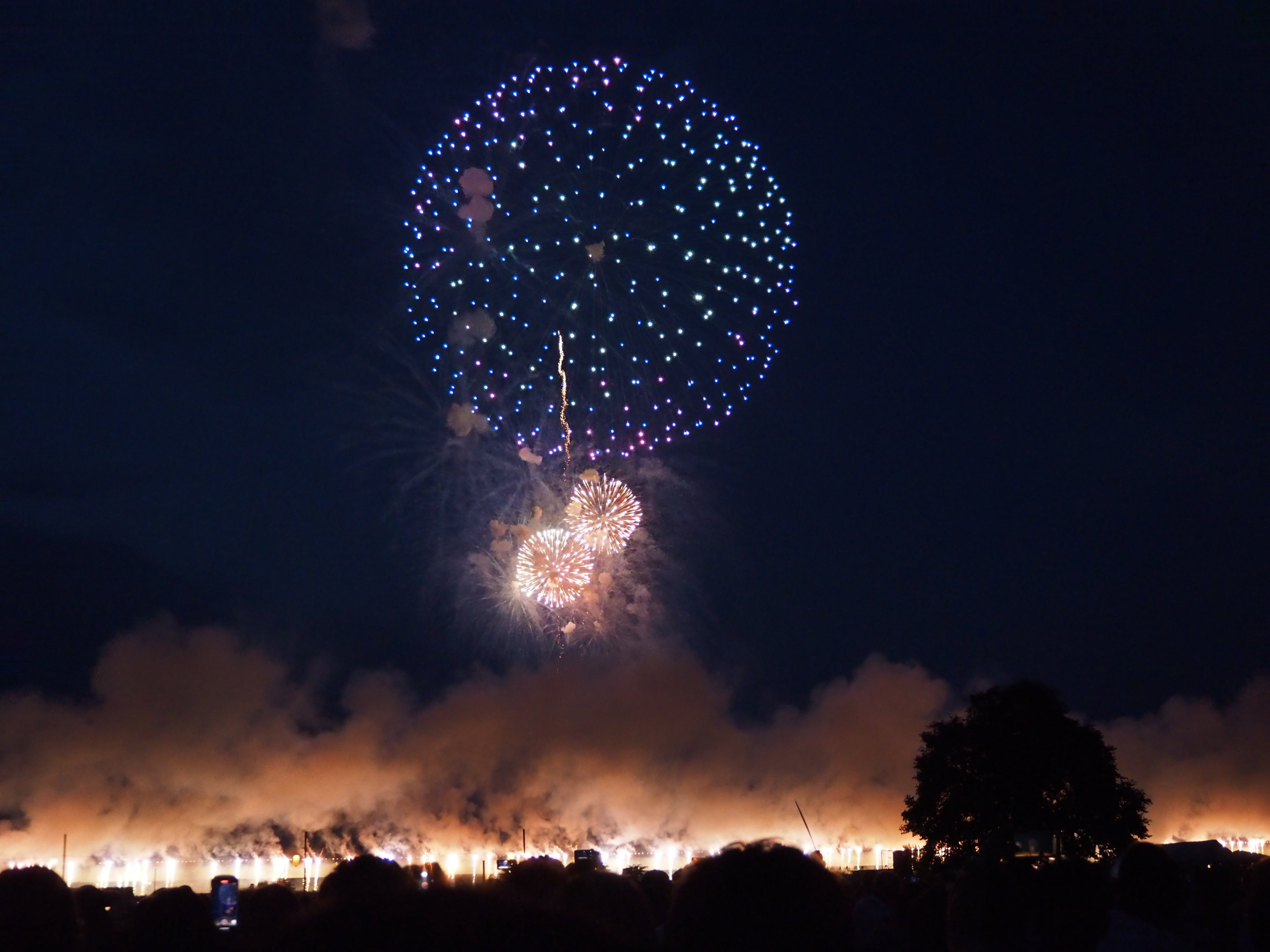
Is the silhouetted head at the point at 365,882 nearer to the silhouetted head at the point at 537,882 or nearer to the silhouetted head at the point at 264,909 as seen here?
the silhouetted head at the point at 537,882

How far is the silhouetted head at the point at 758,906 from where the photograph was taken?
296cm

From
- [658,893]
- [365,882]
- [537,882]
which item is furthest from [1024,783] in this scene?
[365,882]

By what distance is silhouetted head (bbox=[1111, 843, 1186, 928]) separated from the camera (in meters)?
5.47

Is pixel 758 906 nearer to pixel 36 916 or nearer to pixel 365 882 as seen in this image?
pixel 365 882

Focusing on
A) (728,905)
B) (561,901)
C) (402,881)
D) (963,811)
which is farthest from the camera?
(963,811)

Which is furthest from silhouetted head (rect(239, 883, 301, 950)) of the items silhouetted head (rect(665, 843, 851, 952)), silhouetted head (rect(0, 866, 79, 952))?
silhouetted head (rect(665, 843, 851, 952))

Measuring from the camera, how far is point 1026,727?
27.3 m

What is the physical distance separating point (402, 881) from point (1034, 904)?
2.71 m

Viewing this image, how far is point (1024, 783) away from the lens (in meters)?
26.8

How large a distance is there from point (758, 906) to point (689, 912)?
0.64 ft

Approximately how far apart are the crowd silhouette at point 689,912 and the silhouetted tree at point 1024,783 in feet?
66.2

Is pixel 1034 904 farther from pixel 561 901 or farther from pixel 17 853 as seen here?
pixel 17 853

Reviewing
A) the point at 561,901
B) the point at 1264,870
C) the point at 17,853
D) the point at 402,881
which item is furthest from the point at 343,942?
the point at 17,853

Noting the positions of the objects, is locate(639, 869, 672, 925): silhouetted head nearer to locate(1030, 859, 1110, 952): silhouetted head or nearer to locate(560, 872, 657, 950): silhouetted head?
locate(1030, 859, 1110, 952): silhouetted head
